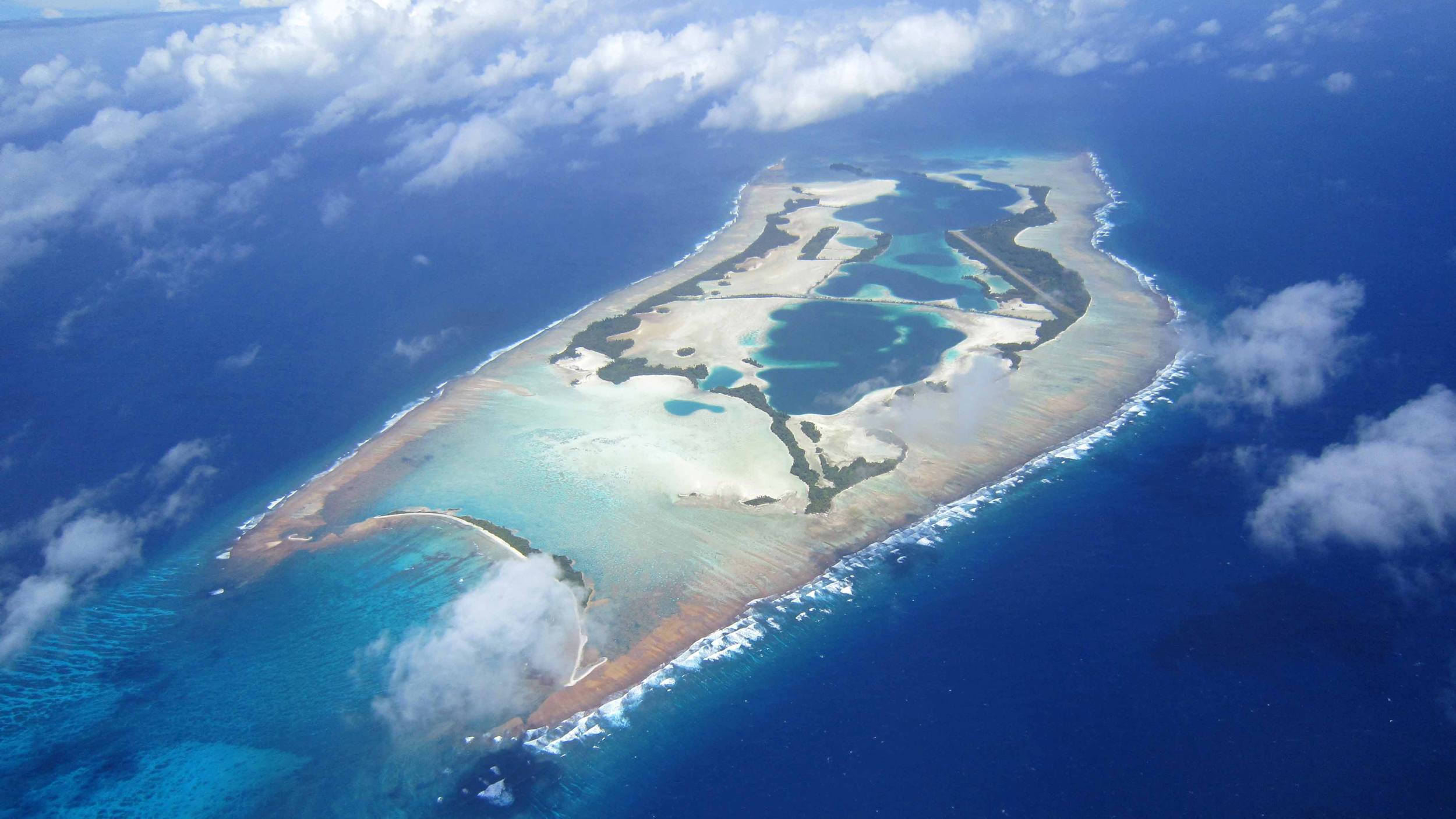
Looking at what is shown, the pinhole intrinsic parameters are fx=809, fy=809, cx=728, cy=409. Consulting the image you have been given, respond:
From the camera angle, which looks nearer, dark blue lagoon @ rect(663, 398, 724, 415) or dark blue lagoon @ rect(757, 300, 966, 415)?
dark blue lagoon @ rect(663, 398, 724, 415)

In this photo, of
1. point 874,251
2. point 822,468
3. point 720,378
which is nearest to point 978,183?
point 874,251

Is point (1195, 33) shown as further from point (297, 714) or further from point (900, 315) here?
point (297, 714)

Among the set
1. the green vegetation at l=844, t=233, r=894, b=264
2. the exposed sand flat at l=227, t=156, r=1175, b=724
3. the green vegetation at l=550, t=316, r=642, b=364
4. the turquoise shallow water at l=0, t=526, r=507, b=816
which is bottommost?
the turquoise shallow water at l=0, t=526, r=507, b=816

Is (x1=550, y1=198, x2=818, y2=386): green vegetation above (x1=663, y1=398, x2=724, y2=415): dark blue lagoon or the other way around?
above

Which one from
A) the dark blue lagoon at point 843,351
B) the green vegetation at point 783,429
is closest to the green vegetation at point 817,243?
the dark blue lagoon at point 843,351

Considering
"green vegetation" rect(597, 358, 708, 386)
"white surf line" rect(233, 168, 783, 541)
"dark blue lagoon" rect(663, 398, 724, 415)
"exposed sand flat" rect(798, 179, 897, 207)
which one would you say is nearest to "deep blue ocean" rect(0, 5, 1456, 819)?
"white surf line" rect(233, 168, 783, 541)

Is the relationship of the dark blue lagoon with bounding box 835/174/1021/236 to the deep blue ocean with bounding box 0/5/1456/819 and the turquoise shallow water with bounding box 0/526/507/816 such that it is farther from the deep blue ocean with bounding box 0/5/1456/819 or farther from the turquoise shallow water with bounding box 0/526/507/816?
the turquoise shallow water with bounding box 0/526/507/816

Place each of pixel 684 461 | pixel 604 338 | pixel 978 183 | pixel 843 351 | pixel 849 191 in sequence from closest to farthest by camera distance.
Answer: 1. pixel 684 461
2. pixel 843 351
3. pixel 604 338
4. pixel 978 183
5. pixel 849 191

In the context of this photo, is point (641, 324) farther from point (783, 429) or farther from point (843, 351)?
point (783, 429)
